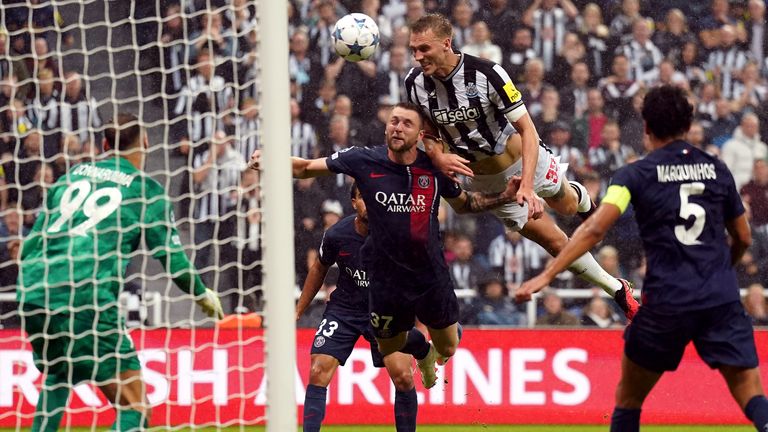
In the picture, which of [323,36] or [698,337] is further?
[323,36]

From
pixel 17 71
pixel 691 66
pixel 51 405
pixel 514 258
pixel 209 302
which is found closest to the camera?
pixel 209 302

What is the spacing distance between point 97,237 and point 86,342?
0.55 meters

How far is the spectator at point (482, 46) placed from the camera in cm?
1303

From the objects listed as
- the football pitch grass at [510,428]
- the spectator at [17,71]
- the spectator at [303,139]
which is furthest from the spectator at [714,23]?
the spectator at [17,71]

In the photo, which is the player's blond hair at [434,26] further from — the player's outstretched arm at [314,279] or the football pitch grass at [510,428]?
the football pitch grass at [510,428]

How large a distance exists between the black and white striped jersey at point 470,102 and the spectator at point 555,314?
4570 millimetres

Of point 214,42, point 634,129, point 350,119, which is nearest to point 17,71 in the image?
point 214,42

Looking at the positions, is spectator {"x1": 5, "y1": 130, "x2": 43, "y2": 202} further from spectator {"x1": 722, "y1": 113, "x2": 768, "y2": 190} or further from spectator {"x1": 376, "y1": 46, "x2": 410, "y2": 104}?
spectator {"x1": 722, "y1": 113, "x2": 768, "y2": 190}

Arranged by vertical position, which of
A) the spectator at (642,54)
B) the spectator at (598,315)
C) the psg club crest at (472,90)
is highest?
the spectator at (642,54)

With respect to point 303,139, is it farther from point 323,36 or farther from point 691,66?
point 691,66

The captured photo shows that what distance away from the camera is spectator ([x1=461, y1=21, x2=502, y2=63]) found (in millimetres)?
13031

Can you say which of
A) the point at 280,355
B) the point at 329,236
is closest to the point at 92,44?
the point at 329,236

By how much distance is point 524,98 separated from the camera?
1299cm

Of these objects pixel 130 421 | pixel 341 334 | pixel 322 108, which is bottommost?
pixel 130 421
